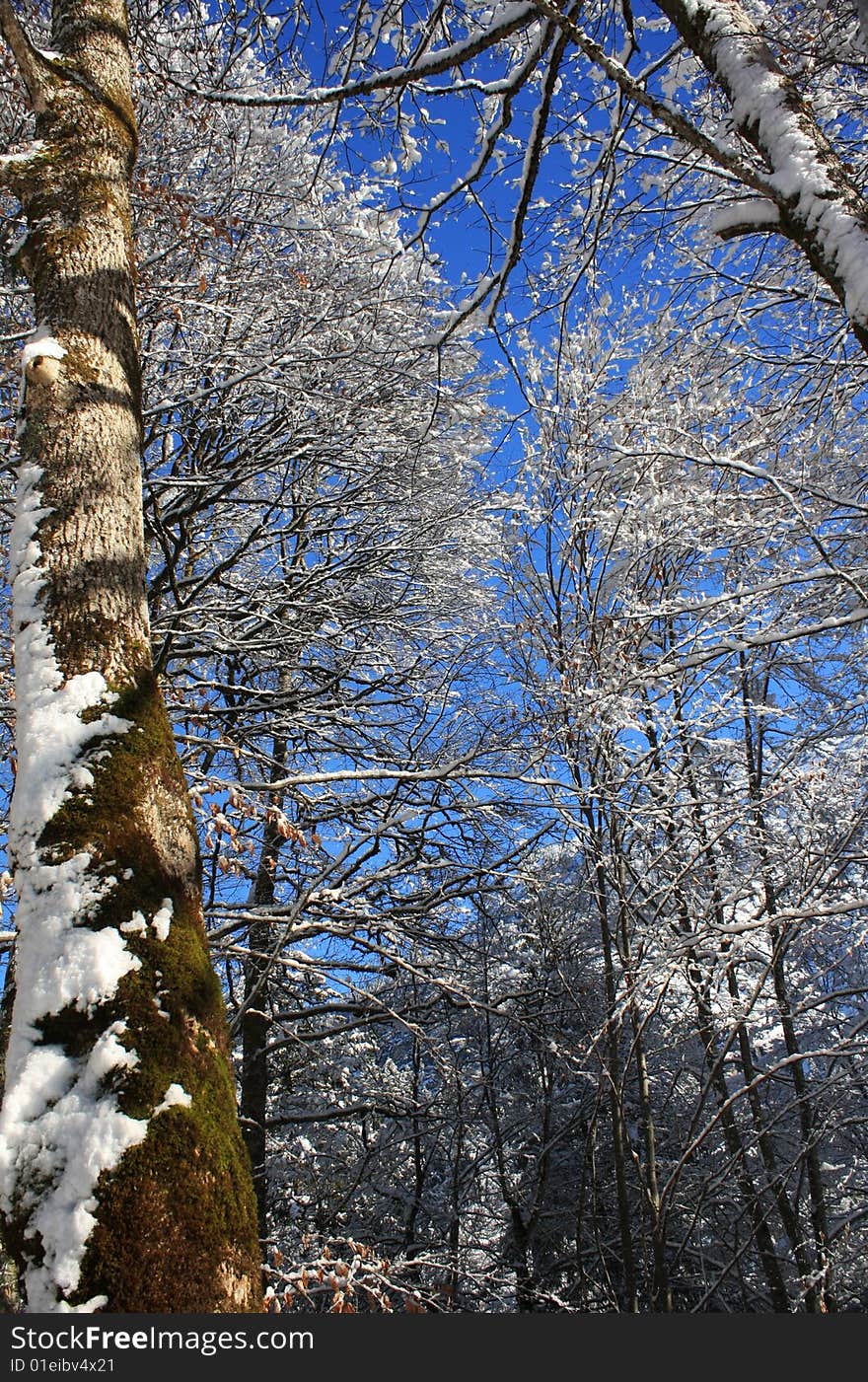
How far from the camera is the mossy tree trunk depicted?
114cm

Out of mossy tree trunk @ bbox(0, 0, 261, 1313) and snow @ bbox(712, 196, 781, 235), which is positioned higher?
snow @ bbox(712, 196, 781, 235)

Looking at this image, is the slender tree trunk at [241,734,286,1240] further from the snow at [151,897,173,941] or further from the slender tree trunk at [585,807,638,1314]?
the snow at [151,897,173,941]

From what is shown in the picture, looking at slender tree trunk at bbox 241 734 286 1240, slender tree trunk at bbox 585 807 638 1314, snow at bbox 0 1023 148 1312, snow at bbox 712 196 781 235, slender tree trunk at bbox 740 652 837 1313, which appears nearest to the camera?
snow at bbox 0 1023 148 1312

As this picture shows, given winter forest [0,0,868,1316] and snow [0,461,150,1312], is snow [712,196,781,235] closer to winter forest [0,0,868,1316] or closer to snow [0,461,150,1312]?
winter forest [0,0,868,1316]

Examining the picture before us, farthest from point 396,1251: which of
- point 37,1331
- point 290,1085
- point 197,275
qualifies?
point 197,275

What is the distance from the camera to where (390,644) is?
779 cm

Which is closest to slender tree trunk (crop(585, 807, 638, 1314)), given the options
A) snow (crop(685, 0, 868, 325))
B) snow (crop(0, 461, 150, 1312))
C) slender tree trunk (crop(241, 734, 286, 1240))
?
slender tree trunk (crop(241, 734, 286, 1240))

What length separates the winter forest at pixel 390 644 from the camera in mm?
1437

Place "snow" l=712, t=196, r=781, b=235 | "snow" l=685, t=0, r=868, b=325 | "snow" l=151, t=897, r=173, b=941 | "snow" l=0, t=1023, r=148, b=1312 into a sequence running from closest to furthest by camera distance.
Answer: "snow" l=0, t=1023, r=148, b=1312 < "snow" l=151, t=897, r=173, b=941 < "snow" l=685, t=0, r=868, b=325 < "snow" l=712, t=196, r=781, b=235

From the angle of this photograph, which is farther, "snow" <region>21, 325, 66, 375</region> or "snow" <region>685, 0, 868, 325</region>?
"snow" <region>21, 325, 66, 375</region>

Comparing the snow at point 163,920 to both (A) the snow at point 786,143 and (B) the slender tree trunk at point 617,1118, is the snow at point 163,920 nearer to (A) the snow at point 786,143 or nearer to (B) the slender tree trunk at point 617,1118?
(A) the snow at point 786,143

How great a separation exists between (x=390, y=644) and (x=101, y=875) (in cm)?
641

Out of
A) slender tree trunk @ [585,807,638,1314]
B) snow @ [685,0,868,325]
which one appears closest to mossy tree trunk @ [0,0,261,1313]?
snow @ [685,0,868,325]

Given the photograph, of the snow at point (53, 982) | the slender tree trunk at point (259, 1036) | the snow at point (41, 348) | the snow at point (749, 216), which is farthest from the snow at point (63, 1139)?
the slender tree trunk at point (259, 1036)
